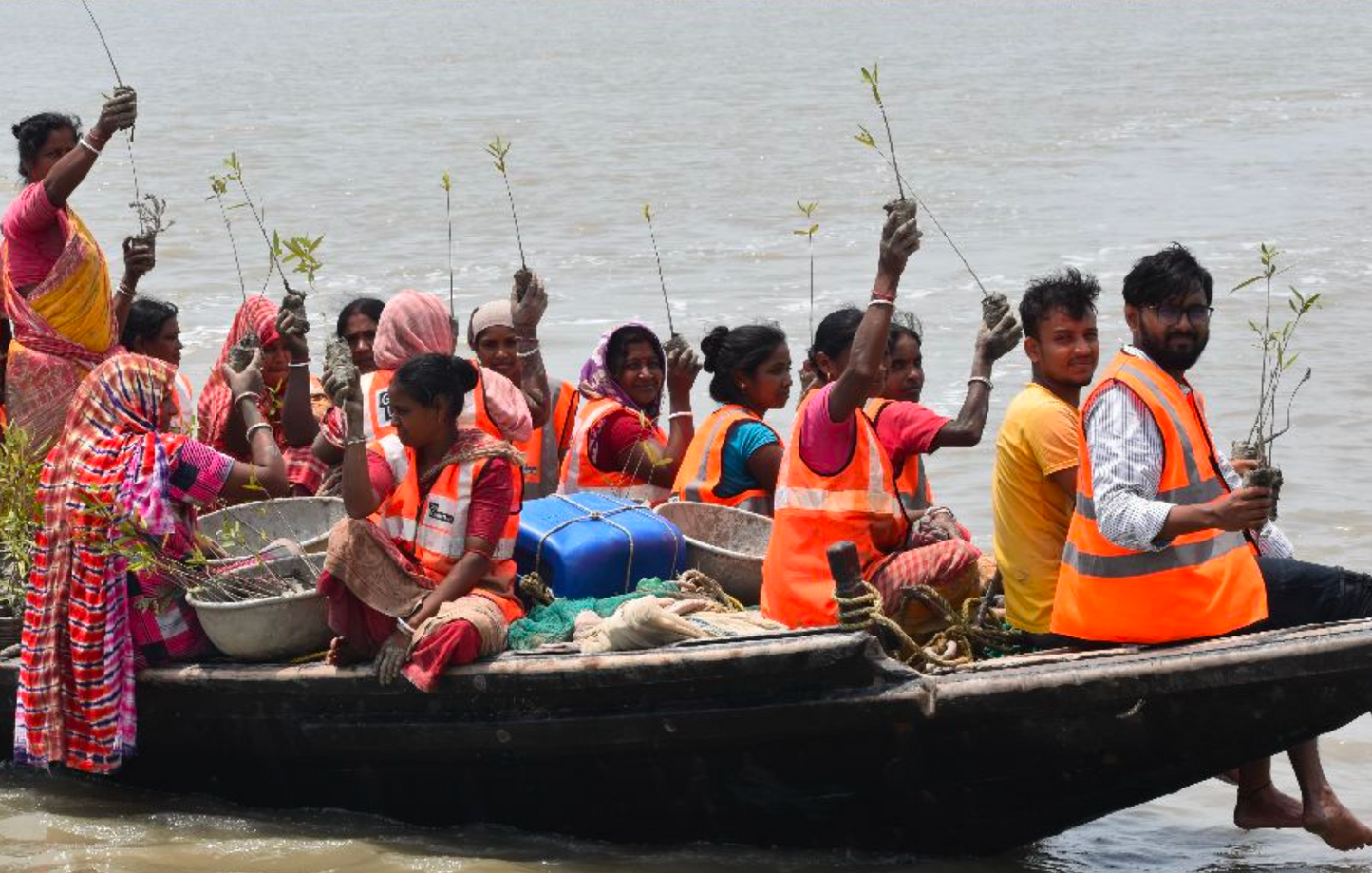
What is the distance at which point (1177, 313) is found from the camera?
14.8 ft

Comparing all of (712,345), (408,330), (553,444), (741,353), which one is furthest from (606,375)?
(741,353)

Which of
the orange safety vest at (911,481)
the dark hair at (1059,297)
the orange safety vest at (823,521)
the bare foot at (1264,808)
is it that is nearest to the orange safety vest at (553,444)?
the orange safety vest at (911,481)

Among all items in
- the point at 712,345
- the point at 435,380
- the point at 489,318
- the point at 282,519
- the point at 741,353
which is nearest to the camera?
the point at 435,380

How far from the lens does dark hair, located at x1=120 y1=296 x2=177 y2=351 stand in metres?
6.62

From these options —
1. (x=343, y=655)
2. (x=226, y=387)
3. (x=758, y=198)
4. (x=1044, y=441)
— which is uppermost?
(x=758, y=198)

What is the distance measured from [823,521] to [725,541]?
0.99 meters

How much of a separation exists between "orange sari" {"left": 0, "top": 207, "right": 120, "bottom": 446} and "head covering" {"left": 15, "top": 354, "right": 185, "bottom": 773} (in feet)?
3.89

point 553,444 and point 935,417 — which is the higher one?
point 935,417

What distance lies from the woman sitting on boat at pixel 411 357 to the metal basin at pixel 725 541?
519 mm

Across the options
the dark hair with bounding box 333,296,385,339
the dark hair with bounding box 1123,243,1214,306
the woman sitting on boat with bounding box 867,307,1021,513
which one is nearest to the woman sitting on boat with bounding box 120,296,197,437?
the dark hair with bounding box 333,296,385,339

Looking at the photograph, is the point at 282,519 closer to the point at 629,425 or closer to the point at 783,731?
the point at 629,425

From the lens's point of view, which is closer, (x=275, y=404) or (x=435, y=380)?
(x=435, y=380)

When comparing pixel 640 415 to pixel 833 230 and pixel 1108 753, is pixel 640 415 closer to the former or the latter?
pixel 1108 753

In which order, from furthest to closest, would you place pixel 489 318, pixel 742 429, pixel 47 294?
pixel 489 318
pixel 47 294
pixel 742 429
